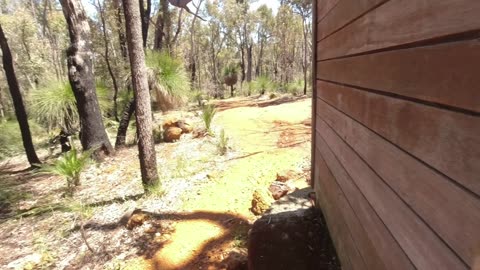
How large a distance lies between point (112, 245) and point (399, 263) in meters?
3.22

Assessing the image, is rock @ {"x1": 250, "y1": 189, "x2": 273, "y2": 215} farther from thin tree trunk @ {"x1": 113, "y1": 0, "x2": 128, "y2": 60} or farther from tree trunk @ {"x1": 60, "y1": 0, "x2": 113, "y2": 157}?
thin tree trunk @ {"x1": 113, "y1": 0, "x2": 128, "y2": 60}

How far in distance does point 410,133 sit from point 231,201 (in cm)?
342

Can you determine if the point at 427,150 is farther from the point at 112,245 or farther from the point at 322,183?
the point at 112,245

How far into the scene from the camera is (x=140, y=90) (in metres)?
Answer: 4.11

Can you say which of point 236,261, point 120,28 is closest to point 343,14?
point 236,261

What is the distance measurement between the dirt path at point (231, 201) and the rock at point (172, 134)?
1.18m

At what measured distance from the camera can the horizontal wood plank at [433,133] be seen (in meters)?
0.64

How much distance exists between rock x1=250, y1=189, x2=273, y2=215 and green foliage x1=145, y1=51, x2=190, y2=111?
403cm

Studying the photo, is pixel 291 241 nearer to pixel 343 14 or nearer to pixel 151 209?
pixel 343 14

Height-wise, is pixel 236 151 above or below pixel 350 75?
below

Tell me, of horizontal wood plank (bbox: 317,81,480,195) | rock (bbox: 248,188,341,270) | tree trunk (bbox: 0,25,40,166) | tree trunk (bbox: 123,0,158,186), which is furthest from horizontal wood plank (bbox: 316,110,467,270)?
tree trunk (bbox: 0,25,40,166)

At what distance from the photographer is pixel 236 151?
19.2 feet

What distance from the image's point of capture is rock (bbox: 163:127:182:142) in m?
6.95

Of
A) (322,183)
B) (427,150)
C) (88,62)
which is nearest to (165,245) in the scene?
(322,183)
